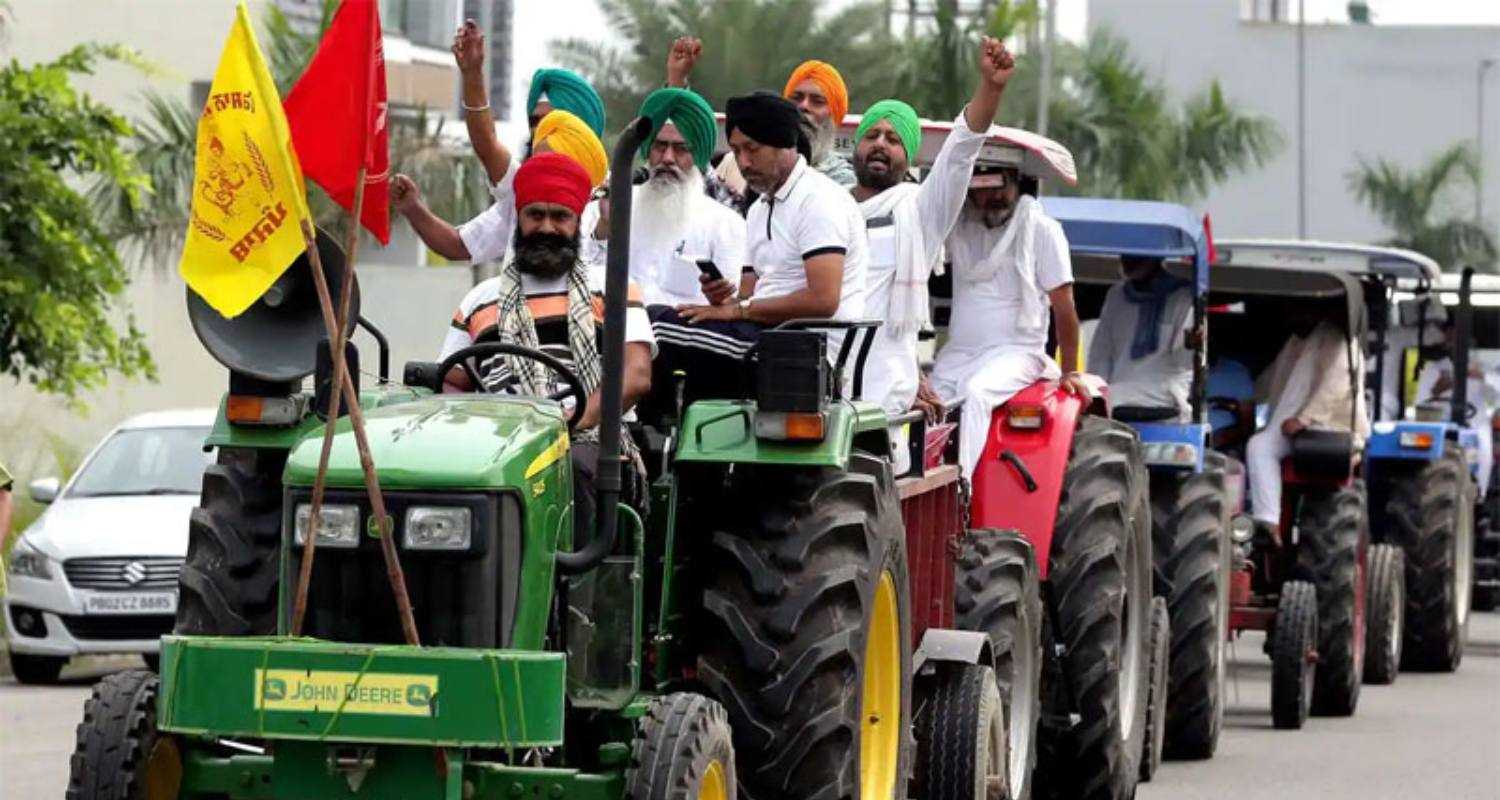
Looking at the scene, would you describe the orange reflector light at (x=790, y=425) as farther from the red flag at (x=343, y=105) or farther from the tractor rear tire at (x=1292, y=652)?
the tractor rear tire at (x=1292, y=652)

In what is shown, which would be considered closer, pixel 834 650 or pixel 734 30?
pixel 834 650

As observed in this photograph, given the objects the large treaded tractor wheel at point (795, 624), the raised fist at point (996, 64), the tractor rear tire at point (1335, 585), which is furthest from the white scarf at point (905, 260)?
the tractor rear tire at point (1335, 585)

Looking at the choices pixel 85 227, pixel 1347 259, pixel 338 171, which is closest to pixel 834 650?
pixel 338 171

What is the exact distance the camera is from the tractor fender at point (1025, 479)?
12859 millimetres

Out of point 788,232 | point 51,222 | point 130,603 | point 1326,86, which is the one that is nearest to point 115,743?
point 788,232

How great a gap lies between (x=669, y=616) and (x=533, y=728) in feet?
4.35

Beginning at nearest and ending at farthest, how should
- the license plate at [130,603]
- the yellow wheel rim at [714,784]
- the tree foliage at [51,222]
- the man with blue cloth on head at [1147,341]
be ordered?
the yellow wheel rim at [714,784]
the man with blue cloth on head at [1147,341]
the license plate at [130,603]
the tree foliage at [51,222]

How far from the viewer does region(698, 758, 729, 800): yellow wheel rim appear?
7875mm

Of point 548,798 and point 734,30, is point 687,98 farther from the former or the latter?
point 734,30

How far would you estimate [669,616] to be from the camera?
8.91 metres

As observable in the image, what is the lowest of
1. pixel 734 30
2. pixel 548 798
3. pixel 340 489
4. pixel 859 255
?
pixel 548 798

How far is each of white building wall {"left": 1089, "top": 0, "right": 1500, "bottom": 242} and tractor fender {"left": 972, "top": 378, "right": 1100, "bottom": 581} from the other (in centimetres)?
8490

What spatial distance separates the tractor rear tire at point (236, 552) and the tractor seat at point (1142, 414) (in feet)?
25.0

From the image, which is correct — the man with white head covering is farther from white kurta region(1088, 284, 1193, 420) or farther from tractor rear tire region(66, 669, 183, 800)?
tractor rear tire region(66, 669, 183, 800)
